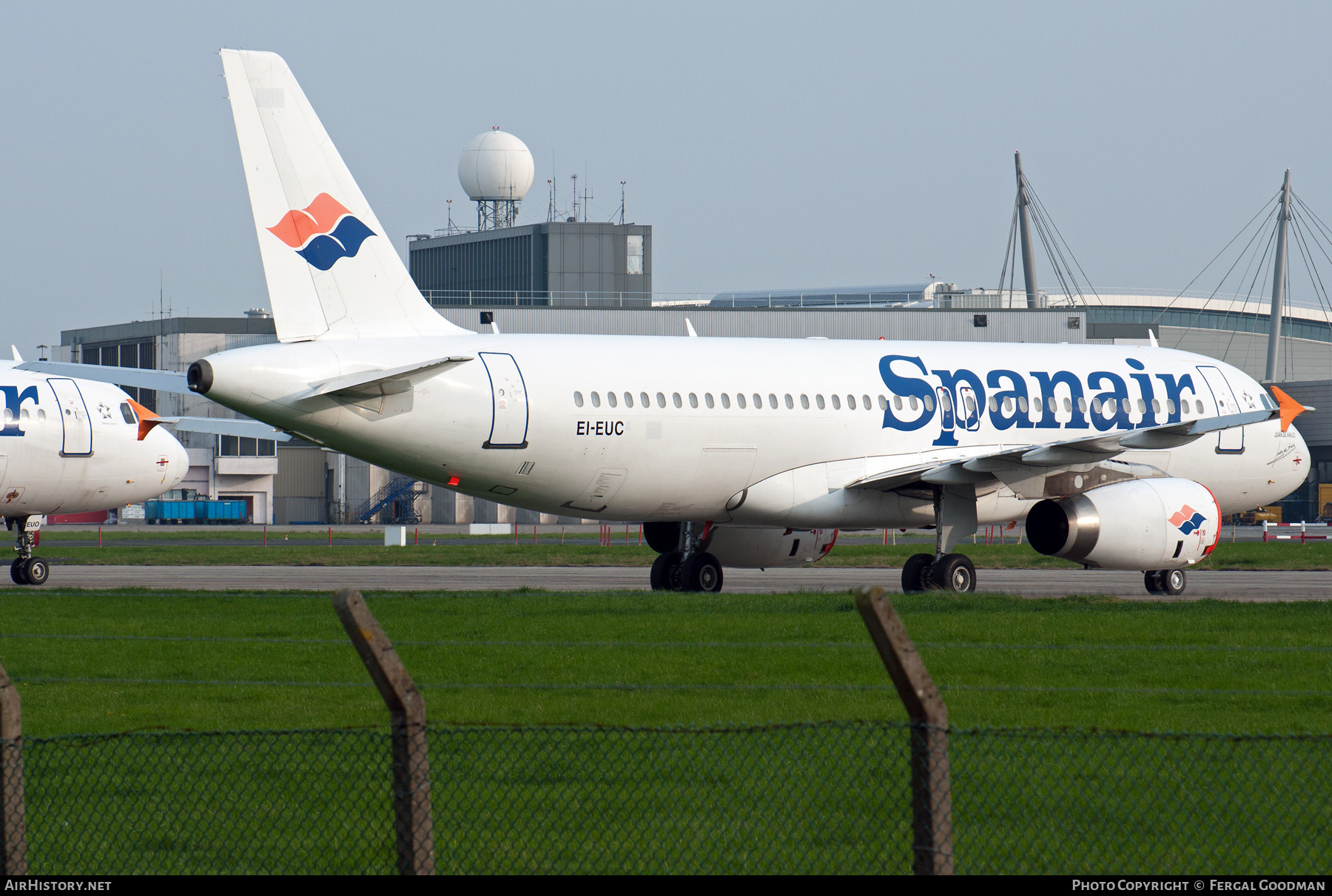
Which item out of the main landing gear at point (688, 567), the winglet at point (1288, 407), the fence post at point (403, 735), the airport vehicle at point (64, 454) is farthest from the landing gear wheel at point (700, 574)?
the fence post at point (403, 735)

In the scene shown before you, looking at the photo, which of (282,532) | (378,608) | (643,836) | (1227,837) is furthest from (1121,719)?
(282,532)

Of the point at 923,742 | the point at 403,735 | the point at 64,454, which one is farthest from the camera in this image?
the point at 64,454

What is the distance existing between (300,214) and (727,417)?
736 centimetres

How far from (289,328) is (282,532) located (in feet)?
149

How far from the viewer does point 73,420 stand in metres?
33.4

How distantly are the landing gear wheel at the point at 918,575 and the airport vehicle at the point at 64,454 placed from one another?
15.9 m

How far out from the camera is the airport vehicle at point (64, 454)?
3241 centimetres

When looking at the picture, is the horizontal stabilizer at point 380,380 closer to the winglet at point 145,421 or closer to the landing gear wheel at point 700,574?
the landing gear wheel at point 700,574

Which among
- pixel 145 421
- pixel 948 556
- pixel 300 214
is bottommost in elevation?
pixel 948 556

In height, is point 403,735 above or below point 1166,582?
above

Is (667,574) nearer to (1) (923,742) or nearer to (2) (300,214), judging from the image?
(2) (300,214)

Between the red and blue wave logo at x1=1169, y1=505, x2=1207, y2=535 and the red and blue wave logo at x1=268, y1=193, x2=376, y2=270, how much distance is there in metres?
13.4

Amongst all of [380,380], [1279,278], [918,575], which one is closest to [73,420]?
[380,380]

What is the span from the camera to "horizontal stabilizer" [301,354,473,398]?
21188 mm
